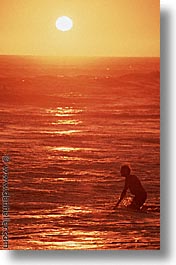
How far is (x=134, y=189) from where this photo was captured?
1.50m

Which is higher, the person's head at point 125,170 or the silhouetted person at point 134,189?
the person's head at point 125,170

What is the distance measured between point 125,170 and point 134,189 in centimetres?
6

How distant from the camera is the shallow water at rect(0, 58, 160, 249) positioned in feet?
4.95

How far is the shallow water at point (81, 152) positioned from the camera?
1.51 meters

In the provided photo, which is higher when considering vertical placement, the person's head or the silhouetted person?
the person's head

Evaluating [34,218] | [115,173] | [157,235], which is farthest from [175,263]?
[34,218]

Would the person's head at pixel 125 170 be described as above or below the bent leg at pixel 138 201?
above

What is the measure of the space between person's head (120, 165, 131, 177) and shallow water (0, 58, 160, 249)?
2 cm

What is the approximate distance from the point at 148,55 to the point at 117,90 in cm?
14

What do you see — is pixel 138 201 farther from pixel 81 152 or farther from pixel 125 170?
pixel 81 152

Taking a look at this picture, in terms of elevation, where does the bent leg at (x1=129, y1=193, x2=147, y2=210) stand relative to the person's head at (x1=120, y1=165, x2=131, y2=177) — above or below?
below

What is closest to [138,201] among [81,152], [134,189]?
[134,189]

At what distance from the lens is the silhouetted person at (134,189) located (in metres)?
1.50

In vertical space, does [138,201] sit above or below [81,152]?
below
